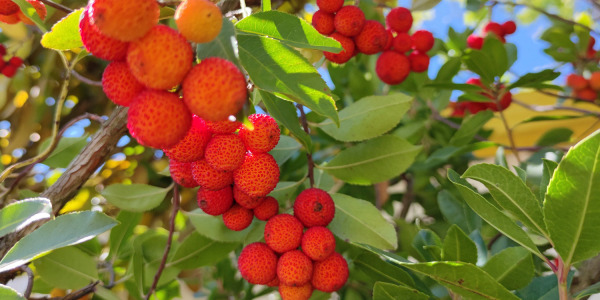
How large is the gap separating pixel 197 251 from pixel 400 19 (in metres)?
0.64

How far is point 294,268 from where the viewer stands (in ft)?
2.28

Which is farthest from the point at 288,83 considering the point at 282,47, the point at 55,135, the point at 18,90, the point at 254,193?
the point at 18,90

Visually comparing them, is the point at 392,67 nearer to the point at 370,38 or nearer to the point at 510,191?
the point at 370,38

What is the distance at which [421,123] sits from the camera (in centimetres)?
139

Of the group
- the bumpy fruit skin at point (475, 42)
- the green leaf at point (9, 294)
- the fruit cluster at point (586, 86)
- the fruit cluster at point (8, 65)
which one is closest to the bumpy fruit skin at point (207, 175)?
the green leaf at point (9, 294)

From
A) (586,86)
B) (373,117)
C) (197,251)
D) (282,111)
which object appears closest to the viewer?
(282,111)

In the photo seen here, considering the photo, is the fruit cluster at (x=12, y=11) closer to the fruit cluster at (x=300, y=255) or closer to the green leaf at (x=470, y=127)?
the fruit cluster at (x=300, y=255)

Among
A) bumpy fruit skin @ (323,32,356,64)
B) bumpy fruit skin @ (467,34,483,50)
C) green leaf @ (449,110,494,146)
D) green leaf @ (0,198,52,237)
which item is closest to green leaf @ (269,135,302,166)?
bumpy fruit skin @ (323,32,356,64)

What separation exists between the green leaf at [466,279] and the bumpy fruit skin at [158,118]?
0.95 ft

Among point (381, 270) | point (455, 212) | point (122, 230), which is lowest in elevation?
point (122, 230)

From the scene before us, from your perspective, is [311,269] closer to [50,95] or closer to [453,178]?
[453,178]

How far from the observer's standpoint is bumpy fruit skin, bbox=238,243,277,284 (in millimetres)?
709

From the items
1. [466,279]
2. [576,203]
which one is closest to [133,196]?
[466,279]

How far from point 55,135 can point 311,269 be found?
488 millimetres
